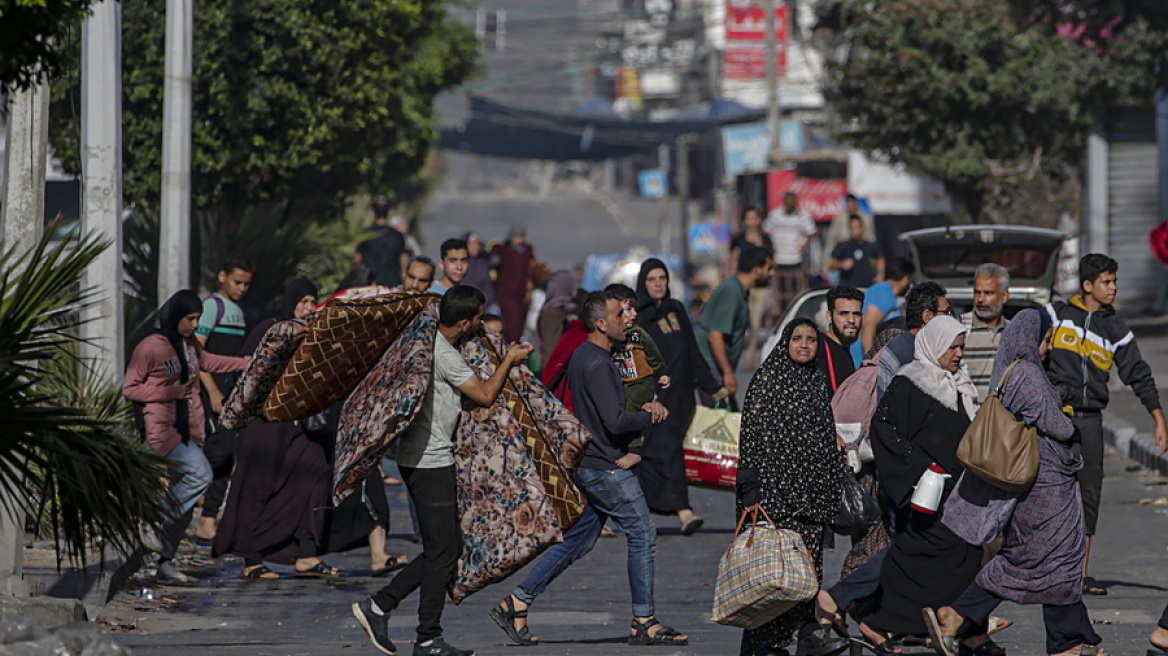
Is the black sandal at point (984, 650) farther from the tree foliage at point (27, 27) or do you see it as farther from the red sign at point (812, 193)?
the red sign at point (812, 193)

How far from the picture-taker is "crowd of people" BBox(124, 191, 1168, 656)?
8164mm

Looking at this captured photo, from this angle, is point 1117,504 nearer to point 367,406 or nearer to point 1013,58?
point 367,406

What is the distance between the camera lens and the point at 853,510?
336 inches

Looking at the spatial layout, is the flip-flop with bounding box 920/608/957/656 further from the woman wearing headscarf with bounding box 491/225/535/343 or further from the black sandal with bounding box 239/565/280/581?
the woman wearing headscarf with bounding box 491/225/535/343

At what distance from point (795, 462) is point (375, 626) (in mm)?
1950

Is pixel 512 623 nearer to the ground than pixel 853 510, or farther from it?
nearer to the ground

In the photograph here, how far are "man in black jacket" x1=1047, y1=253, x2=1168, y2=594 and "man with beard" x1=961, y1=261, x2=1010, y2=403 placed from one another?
445 mm

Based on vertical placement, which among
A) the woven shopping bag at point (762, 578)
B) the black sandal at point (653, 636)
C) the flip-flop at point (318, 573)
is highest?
the woven shopping bag at point (762, 578)

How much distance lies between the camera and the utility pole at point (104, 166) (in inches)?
475

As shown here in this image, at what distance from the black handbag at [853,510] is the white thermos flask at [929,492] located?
0.24m

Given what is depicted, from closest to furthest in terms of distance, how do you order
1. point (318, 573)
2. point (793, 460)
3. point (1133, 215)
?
point (793, 460) → point (318, 573) → point (1133, 215)

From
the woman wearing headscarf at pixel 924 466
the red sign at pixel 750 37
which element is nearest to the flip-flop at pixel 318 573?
the woman wearing headscarf at pixel 924 466

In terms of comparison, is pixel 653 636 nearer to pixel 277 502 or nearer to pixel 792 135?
pixel 277 502

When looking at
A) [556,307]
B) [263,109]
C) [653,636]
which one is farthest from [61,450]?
[263,109]
